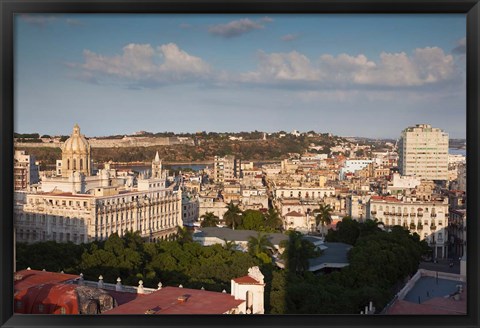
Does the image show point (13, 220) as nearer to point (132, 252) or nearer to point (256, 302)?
point (256, 302)

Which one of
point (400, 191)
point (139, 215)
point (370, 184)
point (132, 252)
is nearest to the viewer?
point (132, 252)

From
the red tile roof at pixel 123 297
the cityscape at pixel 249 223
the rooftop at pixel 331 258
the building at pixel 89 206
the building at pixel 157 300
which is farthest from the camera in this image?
the building at pixel 89 206

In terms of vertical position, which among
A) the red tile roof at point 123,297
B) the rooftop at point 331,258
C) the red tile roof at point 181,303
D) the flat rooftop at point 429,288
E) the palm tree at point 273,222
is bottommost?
the rooftop at point 331,258

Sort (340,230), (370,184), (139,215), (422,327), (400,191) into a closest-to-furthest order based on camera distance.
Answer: (422,327) → (340,230) → (139,215) → (400,191) → (370,184)

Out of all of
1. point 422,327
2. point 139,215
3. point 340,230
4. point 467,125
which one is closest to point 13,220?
point 422,327

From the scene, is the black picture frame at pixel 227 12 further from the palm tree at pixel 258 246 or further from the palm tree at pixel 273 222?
the palm tree at pixel 273 222

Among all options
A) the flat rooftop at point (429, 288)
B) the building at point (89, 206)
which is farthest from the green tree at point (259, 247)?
the building at point (89, 206)

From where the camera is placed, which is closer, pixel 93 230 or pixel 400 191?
pixel 93 230
